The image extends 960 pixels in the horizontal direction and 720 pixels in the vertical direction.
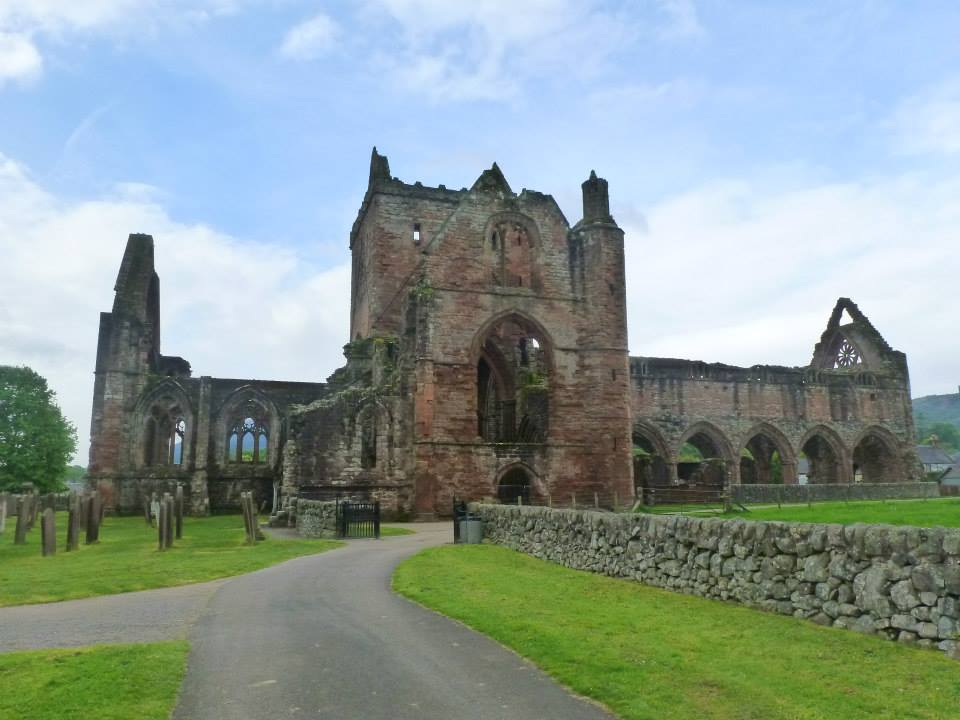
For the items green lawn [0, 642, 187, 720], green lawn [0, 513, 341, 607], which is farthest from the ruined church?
green lawn [0, 642, 187, 720]

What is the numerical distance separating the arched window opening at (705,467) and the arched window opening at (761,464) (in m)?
2.82

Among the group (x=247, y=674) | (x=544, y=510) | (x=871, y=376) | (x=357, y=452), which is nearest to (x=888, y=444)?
(x=871, y=376)

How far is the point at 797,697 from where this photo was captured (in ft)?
19.9

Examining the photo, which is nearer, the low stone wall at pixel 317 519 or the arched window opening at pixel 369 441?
the low stone wall at pixel 317 519

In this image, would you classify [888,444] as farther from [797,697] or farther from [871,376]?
[797,697]

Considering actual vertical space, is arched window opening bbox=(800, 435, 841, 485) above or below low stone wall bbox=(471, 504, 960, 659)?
above

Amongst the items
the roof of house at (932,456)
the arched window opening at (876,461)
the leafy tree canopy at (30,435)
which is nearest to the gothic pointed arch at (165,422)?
the leafy tree canopy at (30,435)

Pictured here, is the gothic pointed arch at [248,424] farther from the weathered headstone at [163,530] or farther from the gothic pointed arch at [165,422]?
the weathered headstone at [163,530]

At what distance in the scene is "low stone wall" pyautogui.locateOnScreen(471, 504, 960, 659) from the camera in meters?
7.17

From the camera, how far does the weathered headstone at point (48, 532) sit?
60.5 feet

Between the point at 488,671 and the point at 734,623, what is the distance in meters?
3.34

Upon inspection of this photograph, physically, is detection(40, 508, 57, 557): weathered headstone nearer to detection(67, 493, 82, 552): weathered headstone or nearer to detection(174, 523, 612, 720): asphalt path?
detection(67, 493, 82, 552): weathered headstone

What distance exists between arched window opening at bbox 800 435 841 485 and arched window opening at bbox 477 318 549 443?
24.4 m

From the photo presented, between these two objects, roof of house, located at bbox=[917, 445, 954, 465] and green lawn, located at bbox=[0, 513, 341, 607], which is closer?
green lawn, located at bbox=[0, 513, 341, 607]
